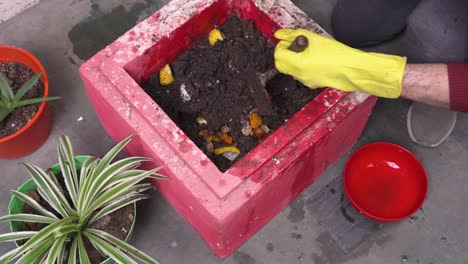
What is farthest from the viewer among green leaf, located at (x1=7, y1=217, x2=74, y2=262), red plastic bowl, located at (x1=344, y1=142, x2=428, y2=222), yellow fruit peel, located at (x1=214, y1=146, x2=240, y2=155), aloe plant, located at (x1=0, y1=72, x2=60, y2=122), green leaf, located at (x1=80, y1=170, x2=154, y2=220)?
red plastic bowl, located at (x1=344, y1=142, x2=428, y2=222)

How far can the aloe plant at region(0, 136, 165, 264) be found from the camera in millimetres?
1229

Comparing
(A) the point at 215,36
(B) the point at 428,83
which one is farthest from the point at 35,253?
(B) the point at 428,83

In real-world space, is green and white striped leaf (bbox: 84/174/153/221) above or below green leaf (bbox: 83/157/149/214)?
below

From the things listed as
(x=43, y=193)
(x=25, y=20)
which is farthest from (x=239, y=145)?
(x=25, y=20)

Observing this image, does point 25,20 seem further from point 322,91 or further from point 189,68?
point 322,91

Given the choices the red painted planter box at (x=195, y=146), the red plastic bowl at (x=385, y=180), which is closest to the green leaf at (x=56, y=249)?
the red painted planter box at (x=195, y=146)

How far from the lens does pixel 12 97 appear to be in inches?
60.3

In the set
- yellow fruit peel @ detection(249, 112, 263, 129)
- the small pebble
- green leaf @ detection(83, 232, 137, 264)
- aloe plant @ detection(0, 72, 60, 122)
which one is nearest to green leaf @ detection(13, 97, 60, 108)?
aloe plant @ detection(0, 72, 60, 122)

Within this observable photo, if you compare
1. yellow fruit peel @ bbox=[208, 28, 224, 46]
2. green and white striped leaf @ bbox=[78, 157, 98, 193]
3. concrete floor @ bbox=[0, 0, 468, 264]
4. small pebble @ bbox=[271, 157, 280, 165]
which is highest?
yellow fruit peel @ bbox=[208, 28, 224, 46]

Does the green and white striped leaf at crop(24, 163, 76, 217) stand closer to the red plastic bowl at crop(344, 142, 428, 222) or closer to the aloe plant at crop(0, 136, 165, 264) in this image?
the aloe plant at crop(0, 136, 165, 264)

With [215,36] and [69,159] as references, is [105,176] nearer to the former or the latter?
[69,159]

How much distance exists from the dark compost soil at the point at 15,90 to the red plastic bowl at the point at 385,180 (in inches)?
42.8

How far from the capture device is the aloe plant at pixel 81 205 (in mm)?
1229

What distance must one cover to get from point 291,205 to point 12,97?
3.26 ft
